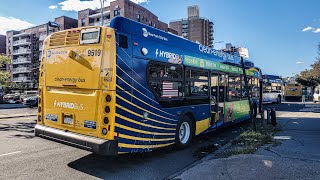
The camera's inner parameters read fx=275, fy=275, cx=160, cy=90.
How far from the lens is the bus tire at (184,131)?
25.1 ft

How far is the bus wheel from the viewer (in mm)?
7652

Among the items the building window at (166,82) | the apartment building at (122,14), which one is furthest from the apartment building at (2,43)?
the building window at (166,82)

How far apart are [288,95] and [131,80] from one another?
4399cm

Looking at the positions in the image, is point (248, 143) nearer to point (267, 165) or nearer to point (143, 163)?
point (267, 165)

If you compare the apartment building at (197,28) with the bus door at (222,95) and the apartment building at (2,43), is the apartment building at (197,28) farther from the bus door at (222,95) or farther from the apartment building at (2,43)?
the bus door at (222,95)

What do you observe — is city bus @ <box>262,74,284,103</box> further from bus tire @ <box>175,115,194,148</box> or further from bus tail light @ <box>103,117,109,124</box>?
bus tail light @ <box>103,117,109,124</box>

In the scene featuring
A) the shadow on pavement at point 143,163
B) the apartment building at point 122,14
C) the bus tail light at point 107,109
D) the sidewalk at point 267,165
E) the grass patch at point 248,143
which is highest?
the apartment building at point 122,14

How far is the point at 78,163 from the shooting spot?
20.5ft

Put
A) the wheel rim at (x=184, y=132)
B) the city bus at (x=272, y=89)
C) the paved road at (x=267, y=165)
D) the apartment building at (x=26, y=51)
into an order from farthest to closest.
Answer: the apartment building at (x=26, y=51), the city bus at (x=272, y=89), the wheel rim at (x=184, y=132), the paved road at (x=267, y=165)

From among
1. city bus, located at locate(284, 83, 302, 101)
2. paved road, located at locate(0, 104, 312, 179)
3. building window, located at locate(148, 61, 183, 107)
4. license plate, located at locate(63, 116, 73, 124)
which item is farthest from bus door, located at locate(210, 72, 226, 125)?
city bus, located at locate(284, 83, 302, 101)

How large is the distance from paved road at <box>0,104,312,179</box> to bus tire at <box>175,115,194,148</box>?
220 millimetres

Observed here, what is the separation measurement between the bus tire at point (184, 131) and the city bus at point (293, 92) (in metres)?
41.0

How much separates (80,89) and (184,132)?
340 cm

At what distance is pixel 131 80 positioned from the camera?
233 inches
